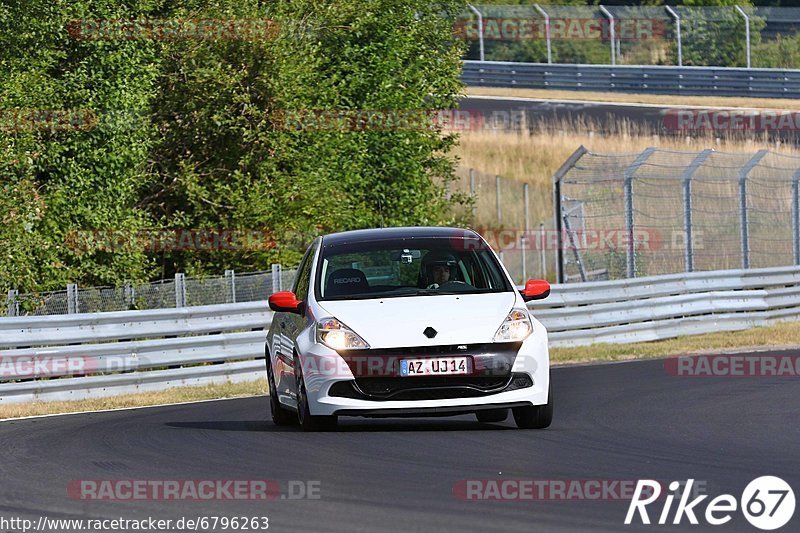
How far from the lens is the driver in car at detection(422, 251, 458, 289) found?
11602 millimetres

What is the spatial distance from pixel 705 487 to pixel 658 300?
14.8 metres

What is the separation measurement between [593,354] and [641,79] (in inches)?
1251

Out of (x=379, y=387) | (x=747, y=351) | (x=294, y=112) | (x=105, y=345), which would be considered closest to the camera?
(x=379, y=387)

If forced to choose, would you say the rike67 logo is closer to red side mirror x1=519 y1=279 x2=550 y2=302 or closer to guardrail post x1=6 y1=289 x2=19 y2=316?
red side mirror x1=519 y1=279 x2=550 y2=302

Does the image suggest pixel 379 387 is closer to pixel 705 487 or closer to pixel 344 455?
pixel 344 455

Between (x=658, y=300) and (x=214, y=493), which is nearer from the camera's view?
(x=214, y=493)

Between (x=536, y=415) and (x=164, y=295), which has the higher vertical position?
(x=164, y=295)

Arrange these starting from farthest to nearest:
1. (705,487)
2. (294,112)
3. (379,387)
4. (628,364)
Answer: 1. (294,112)
2. (628,364)
3. (379,387)
4. (705,487)

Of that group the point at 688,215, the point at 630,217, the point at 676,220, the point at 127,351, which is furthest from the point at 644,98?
the point at 127,351

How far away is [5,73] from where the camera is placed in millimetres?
22688

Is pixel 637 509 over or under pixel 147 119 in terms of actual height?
under

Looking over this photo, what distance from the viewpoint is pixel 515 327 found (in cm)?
1083

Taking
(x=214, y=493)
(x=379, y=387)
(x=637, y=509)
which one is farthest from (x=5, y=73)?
(x=637, y=509)

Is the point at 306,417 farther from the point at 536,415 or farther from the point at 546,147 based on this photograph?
the point at 546,147
